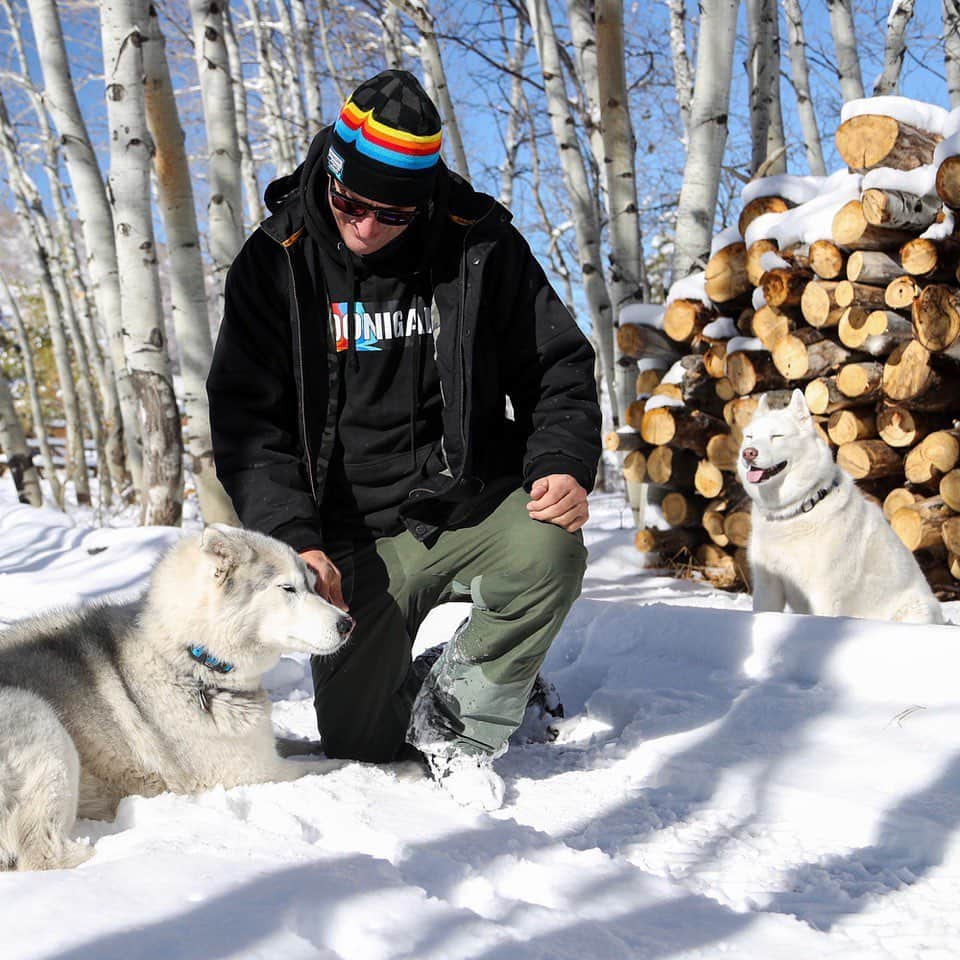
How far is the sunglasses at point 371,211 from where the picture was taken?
2.38 metres

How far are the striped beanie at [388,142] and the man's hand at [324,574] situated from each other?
111 centimetres

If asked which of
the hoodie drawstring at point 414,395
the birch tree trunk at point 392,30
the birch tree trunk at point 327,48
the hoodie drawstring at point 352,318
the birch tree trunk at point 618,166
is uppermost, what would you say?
the birch tree trunk at point 327,48

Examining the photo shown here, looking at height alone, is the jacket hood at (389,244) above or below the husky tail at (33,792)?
above

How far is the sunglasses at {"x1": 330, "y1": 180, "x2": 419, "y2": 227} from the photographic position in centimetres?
238

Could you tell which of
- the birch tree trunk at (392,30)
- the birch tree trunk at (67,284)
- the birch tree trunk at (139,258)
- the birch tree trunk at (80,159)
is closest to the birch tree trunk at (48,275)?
the birch tree trunk at (67,284)

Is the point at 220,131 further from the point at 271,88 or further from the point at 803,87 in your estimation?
the point at 271,88

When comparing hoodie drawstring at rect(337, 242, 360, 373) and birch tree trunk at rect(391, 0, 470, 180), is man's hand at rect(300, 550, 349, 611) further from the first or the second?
birch tree trunk at rect(391, 0, 470, 180)

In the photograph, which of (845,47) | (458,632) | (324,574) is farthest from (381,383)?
(845,47)

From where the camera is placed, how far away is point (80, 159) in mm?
7625

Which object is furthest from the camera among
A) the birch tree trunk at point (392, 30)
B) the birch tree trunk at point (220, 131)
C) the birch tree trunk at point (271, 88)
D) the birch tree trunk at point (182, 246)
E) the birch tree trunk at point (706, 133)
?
the birch tree trunk at point (271, 88)

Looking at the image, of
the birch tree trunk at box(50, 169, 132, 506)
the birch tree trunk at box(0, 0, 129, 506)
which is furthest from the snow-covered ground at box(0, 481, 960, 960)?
the birch tree trunk at box(0, 0, 129, 506)

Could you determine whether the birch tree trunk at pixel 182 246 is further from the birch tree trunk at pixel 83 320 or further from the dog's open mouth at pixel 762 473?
the birch tree trunk at pixel 83 320

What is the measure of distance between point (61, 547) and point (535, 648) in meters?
5.55

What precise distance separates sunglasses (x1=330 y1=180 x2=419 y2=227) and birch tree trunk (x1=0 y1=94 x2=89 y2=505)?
12197mm
